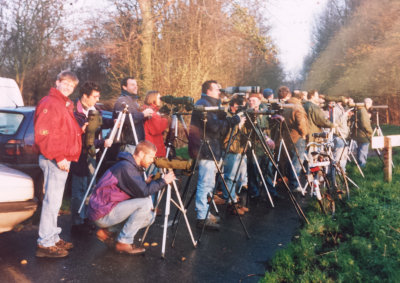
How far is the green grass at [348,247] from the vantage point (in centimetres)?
391

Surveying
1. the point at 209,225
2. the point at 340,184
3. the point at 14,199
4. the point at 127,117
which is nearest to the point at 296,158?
the point at 340,184

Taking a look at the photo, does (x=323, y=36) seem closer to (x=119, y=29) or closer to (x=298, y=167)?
(x=119, y=29)

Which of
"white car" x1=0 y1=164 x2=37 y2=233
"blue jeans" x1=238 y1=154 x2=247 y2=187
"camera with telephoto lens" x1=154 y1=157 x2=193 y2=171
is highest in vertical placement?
"camera with telephoto lens" x1=154 y1=157 x2=193 y2=171

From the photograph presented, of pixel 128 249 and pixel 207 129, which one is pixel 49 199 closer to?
pixel 128 249

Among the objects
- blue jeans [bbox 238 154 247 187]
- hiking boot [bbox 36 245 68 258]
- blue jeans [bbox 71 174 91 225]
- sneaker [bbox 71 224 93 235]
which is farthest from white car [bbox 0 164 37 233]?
blue jeans [bbox 238 154 247 187]

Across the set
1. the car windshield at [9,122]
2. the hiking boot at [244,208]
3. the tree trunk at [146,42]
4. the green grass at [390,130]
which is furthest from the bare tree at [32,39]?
the green grass at [390,130]

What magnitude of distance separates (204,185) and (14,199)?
8.33 feet

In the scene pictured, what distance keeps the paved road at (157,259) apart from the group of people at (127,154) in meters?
0.19

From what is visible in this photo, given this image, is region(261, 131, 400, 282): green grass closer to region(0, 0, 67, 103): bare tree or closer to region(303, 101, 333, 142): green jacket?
region(303, 101, 333, 142): green jacket

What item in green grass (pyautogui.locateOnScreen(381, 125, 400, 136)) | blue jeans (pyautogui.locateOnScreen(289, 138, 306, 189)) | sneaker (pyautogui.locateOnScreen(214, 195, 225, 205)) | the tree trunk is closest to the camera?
sneaker (pyautogui.locateOnScreen(214, 195, 225, 205))

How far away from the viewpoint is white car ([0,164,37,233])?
412 centimetres

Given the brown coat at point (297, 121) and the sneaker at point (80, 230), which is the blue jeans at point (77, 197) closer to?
the sneaker at point (80, 230)

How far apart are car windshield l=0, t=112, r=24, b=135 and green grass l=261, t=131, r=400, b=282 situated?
4391 millimetres

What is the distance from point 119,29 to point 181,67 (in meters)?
3.47
